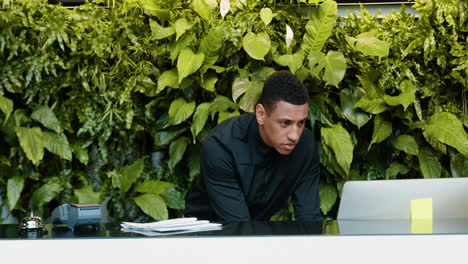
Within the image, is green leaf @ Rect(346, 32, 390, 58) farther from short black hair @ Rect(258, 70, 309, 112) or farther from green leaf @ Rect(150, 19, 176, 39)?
short black hair @ Rect(258, 70, 309, 112)

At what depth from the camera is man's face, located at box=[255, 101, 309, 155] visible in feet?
8.02

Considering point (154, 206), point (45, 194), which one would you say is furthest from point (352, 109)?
point (45, 194)

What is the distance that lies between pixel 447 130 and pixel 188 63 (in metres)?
1.66

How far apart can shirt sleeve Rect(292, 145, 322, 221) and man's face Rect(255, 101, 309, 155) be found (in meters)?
0.36

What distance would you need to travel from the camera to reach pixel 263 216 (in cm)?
298

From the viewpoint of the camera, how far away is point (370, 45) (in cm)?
373

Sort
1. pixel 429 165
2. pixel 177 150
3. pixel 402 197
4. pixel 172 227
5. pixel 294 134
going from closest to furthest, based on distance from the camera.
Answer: pixel 172 227
pixel 402 197
pixel 294 134
pixel 429 165
pixel 177 150

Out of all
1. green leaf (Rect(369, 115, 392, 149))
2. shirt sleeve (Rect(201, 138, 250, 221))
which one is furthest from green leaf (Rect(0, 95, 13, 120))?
green leaf (Rect(369, 115, 392, 149))

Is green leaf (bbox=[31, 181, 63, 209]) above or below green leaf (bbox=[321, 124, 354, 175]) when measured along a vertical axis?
below

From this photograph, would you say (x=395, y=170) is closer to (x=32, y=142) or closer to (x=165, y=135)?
(x=165, y=135)

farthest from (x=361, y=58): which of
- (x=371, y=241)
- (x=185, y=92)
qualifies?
(x=371, y=241)

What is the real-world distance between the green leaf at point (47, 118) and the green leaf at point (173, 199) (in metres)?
0.81

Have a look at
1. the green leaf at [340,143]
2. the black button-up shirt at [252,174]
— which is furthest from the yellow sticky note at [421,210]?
the green leaf at [340,143]

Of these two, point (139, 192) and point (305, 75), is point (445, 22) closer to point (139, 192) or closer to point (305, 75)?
point (305, 75)
